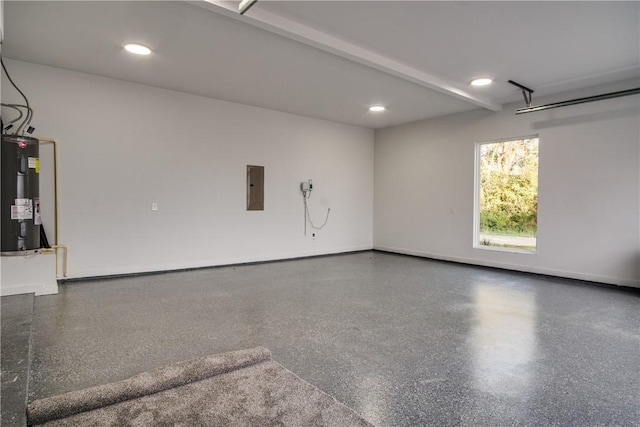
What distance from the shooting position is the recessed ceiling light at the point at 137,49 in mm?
3998

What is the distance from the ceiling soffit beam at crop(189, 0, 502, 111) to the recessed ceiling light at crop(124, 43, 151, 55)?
1.39 metres

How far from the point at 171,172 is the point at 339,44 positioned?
10.8 feet

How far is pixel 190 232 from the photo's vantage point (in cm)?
587

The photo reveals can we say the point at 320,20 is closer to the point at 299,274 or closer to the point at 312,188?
the point at 299,274

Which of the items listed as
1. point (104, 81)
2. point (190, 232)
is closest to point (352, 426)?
point (190, 232)

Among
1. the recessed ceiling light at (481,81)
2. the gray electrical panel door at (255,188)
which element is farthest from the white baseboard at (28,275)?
the recessed ceiling light at (481,81)

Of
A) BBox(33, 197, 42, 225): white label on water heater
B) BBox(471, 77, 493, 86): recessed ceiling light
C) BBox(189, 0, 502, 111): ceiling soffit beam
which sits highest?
BBox(471, 77, 493, 86): recessed ceiling light

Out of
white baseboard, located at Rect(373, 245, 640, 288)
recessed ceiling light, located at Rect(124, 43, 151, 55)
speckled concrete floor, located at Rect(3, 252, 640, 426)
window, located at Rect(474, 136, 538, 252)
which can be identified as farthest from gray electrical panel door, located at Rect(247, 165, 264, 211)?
window, located at Rect(474, 136, 538, 252)

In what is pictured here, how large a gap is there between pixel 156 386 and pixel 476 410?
188 cm

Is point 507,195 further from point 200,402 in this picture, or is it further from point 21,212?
point 21,212

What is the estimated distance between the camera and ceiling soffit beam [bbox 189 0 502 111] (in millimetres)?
3176

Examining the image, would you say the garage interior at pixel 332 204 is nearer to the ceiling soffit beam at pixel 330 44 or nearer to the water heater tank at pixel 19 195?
the ceiling soffit beam at pixel 330 44

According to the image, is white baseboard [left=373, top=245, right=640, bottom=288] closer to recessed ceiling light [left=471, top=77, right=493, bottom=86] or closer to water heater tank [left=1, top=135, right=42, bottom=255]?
recessed ceiling light [left=471, top=77, right=493, bottom=86]

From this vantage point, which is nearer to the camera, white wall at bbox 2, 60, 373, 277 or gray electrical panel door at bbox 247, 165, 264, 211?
white wall at bbox 2, 60, 373, 277
